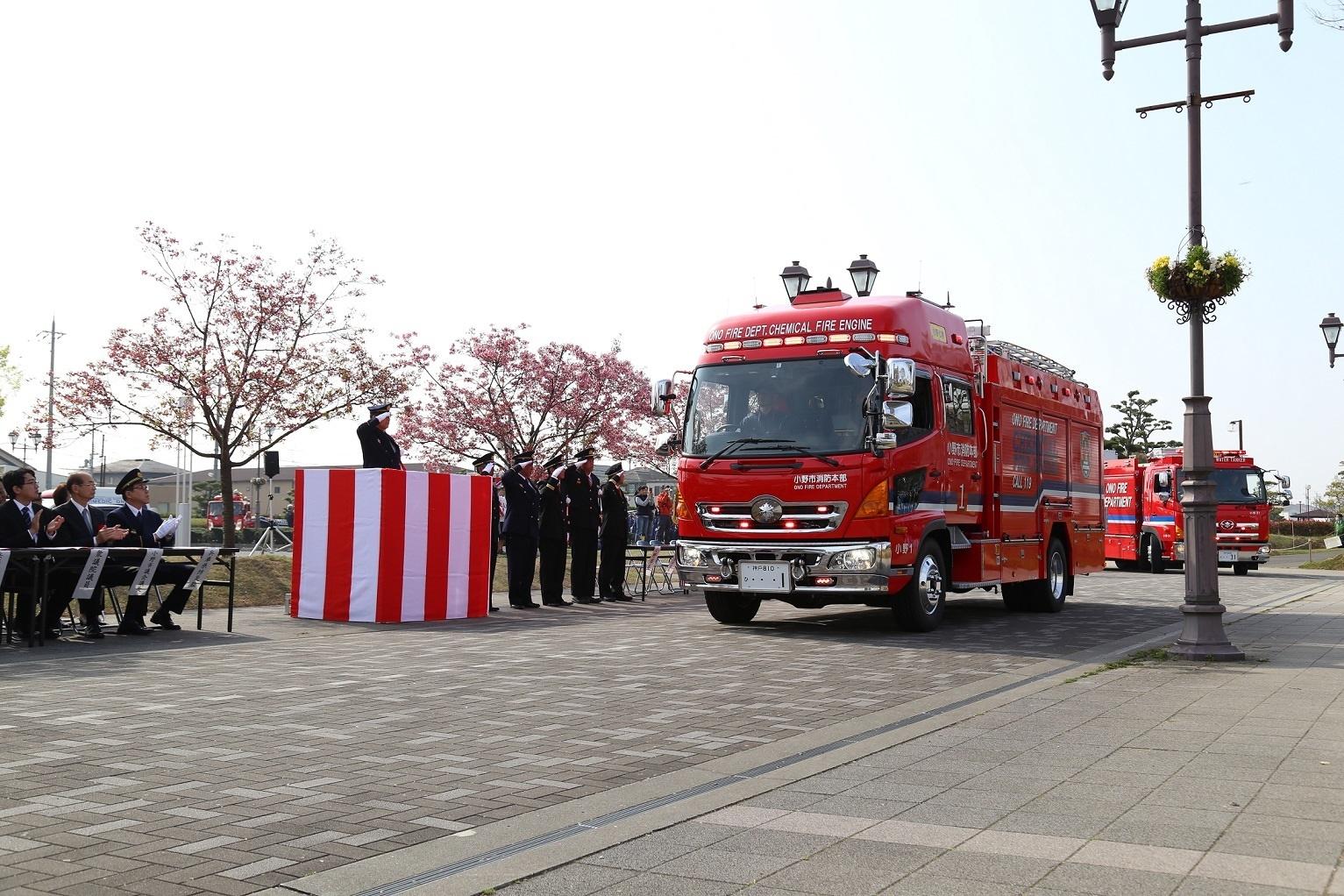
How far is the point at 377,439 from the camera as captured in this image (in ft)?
46.8

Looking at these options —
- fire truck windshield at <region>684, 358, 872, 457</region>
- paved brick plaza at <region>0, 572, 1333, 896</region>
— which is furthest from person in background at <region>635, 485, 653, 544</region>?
fire truck windshield at <region>684, 358, 872, 457</region>

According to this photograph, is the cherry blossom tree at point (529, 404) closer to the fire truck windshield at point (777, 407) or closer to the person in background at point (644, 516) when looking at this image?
the person in background at point (644, 516)

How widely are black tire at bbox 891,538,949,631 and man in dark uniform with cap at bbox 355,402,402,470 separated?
5.90m

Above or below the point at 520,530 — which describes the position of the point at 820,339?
above

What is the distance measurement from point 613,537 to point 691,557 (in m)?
5.14

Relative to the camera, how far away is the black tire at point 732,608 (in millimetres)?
14164

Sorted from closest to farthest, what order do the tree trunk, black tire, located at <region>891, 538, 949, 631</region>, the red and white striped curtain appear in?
black tire, located at <region>891, 538, 949, 631</region>
the red and white striped curtain
the tree trunk

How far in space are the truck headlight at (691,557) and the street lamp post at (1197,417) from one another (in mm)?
4776

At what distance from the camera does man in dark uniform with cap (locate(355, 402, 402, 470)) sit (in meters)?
14.2

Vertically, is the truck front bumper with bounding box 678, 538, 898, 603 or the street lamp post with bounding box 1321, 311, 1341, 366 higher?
the street lamp post with bounding box 1321, 311, 1341, 366

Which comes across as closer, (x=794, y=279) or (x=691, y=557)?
(x=691, y=557)

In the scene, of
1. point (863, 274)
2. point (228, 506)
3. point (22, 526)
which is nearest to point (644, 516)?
point (228, 506)

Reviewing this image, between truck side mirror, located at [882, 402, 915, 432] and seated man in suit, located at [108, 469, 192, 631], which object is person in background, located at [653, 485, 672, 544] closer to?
truck side mirror, located at [882, 402, 915, 432]

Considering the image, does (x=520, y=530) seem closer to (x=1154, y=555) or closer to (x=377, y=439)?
(x=377, y=439)
